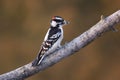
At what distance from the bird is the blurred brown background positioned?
6.54ft

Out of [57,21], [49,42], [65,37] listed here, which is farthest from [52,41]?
[65,37]

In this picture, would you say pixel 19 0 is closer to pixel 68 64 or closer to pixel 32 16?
pixel 32 16

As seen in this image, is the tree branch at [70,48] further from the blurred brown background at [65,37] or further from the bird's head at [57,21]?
the blurred brown background at [65,37]

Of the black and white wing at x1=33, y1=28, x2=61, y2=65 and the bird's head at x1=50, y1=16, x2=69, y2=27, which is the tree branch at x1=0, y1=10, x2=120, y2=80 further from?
the bird's head at x1=50, y1=16, x2=69, y2=27

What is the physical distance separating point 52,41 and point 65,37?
2.18m

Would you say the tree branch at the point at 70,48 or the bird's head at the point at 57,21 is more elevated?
the bird's head at the point at 57,21

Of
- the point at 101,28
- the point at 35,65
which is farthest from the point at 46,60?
the point at 101,28

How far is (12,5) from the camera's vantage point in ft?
22.5

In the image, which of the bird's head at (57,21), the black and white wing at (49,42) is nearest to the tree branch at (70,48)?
the black and white wing at (49,42)

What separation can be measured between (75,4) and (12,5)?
2.70 feet

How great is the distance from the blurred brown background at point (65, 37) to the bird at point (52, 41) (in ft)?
6.54

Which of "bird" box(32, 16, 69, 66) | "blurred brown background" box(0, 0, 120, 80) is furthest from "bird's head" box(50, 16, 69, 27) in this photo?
"blurred brown background" box(0, 0, 120, 80)

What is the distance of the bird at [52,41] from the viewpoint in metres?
4.18

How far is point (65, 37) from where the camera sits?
6543 millimetres
